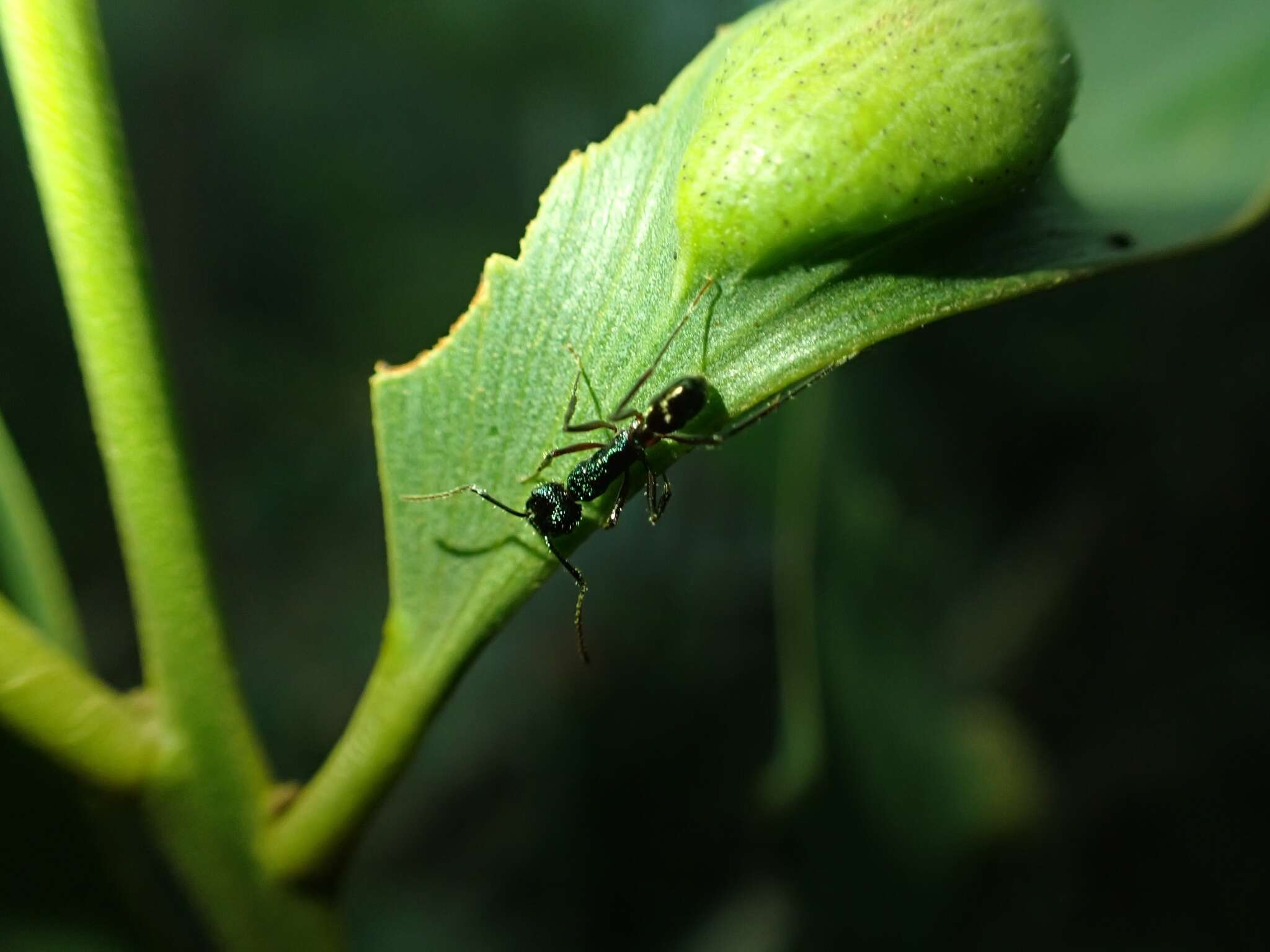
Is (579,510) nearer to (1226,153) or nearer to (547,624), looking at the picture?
(1226,153)

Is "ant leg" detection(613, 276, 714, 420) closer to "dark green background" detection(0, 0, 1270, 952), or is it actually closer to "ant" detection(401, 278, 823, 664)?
"ant" detection(401, 278, 823, 664)

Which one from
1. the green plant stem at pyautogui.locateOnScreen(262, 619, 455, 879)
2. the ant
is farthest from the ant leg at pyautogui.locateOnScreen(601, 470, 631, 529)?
the green plant stem at pyautogui.locateOnScreen(262, 619, 455, 879)

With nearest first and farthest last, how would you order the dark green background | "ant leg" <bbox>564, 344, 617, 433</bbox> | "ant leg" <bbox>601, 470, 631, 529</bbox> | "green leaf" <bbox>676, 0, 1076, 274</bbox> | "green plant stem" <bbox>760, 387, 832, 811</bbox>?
"green leaf" <bbox>676, 0, 1076, 274</bbox>
"ant leg" <bbox>564, 344, 617, 433</bbox>
"ant leg" <bbox>601, 470, 631, 529</bbox>
"green plant stem" <bbox>760, 387, 832, 811</bbox>
the dark green background

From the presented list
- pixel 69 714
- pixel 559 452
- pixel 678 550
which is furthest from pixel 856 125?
pixel 678 550

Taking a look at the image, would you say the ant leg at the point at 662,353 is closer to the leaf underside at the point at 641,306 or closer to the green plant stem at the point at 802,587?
the leaf underside at the point at 641,306

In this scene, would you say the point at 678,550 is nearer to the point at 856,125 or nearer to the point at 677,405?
the point at 677,405

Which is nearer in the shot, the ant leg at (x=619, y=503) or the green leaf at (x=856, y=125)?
the green leaf at (x=856, y=125)

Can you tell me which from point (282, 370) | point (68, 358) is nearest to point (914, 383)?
point (282, 370)

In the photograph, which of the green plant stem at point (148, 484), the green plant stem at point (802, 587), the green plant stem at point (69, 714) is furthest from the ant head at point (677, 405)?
the green plant stem at point (69, 714)
